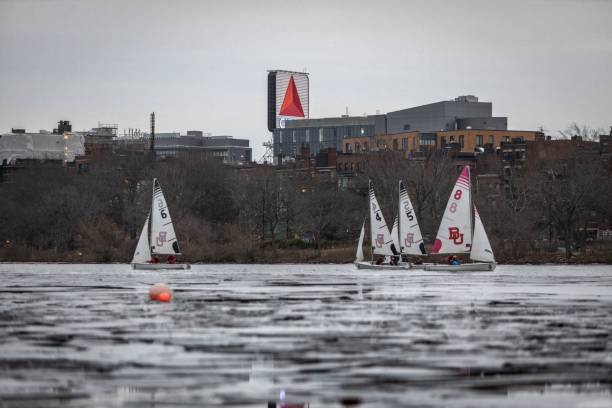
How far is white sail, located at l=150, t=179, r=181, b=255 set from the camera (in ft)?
348

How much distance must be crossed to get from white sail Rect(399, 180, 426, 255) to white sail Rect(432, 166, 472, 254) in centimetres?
622

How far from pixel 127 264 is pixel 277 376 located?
10054 centimetres

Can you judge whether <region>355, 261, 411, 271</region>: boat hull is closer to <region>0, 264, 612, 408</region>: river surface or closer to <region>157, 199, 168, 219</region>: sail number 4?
<region>157, 199, 168, 219</region>: sail number 4

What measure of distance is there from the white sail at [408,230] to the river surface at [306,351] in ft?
147

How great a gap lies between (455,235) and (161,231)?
2509 centimetres

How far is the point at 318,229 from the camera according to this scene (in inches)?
5866

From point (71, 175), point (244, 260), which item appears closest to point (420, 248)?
point (244, 260)

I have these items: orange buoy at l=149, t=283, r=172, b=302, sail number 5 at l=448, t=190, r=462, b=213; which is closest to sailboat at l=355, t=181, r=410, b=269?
sail number 5 at l=448, t=190, r=462, b=213

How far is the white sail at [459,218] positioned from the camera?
316 ft

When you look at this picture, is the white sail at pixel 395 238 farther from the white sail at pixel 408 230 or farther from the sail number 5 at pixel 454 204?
the sail number 5 at pixel 454 204

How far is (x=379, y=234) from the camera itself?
343 feet

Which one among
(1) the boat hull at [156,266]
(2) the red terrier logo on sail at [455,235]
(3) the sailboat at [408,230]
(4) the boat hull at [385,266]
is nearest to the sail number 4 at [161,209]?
(1) the boat hull at [156,266]

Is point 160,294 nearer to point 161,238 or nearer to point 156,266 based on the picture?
point 156,266

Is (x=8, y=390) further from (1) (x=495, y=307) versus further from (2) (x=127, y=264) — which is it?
(2) (x=127, y=264)
